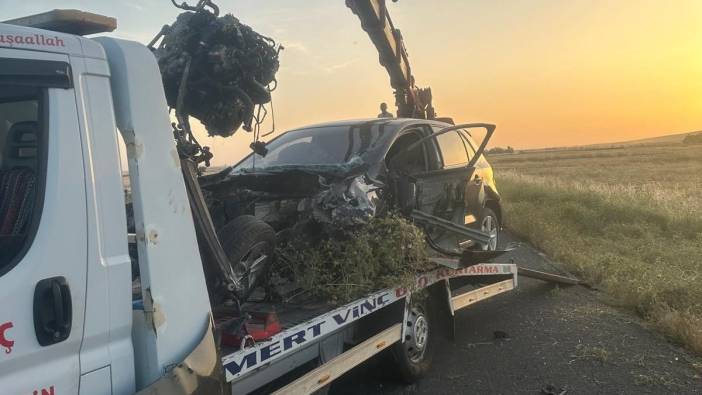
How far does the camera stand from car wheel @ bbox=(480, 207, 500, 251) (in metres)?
7.07

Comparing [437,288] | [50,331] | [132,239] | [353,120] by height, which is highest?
[353,120]

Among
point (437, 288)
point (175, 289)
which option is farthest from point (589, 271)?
point (175, 289)

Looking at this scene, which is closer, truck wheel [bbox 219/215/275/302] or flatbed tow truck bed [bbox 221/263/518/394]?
flatbed tow truck bed [bbox 221/263/518/394]

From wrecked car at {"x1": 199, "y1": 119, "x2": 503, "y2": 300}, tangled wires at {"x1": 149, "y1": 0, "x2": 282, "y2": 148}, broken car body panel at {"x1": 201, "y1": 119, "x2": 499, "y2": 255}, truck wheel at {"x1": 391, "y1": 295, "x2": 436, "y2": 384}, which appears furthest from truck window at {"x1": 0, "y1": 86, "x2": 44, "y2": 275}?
truck wheel at {"x1": 391, "y1": 295, "x2": 436, "y2": 384}

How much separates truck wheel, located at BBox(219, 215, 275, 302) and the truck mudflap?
2.71ft

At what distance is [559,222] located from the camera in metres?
13.0

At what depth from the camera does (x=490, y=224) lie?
24.2 feet

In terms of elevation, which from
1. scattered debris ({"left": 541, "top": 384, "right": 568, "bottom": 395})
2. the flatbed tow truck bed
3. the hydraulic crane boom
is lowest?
scattered debris ({"left": 541, "top": 384, "right": 568, "bottom": 395})

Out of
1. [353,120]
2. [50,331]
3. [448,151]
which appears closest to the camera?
[50,331]

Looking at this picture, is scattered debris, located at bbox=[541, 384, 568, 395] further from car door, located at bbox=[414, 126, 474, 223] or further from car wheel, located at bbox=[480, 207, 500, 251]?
car wheel, located at bbox=[480, 207, 500, 251]

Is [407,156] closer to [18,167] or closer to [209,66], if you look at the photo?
[209,66]

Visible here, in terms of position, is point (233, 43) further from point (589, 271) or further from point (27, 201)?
point (589, 271)

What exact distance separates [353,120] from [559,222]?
8.55 meters

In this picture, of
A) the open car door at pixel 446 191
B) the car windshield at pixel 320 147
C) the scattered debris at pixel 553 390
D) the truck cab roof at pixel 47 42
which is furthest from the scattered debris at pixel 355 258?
the truck cab roof at pixel 47 42
